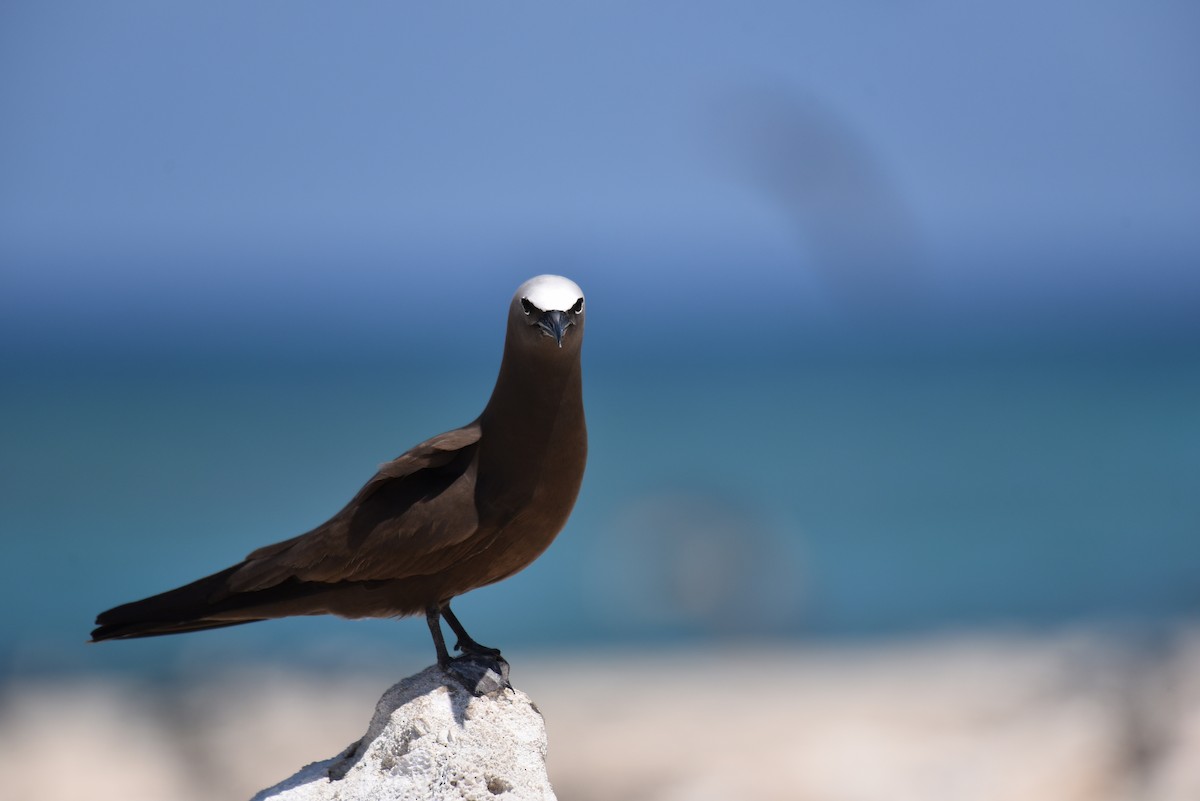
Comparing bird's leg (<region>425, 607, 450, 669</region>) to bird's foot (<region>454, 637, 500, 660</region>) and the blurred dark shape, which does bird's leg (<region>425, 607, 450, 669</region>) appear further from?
the blurred dark shape

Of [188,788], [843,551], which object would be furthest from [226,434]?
Answer: [188,788]

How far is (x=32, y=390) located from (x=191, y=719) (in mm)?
52167

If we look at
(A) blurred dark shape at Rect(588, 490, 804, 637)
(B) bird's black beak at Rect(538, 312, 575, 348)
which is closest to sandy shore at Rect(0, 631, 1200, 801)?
(A) blurred dark shape at Rect(588, 490, 804, 637)

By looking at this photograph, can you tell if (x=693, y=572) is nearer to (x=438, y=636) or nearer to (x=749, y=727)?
(x=749, y=727)

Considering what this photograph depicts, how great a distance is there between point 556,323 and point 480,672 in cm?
174

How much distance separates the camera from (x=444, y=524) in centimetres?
597

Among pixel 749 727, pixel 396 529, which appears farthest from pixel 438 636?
pixel 749 727

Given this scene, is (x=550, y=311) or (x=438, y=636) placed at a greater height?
(x=550, y=311)

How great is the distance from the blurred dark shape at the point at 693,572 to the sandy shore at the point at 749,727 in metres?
2.98

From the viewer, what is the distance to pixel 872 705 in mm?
17750

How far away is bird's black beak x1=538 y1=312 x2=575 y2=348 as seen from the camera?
5.76 metres

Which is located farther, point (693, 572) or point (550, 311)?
point (693, 572)

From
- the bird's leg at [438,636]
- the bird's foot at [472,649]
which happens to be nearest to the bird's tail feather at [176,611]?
the bird's leg at [438,636]

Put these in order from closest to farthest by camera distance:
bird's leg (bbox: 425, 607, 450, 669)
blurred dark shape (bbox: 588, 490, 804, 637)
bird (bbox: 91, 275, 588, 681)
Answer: bird (bbox: 91, 275, 588, 681), bird's leg (bbox: 425, 607, 450, 669), blurred dark shape (bbox: 588, 490, 804, 637)
